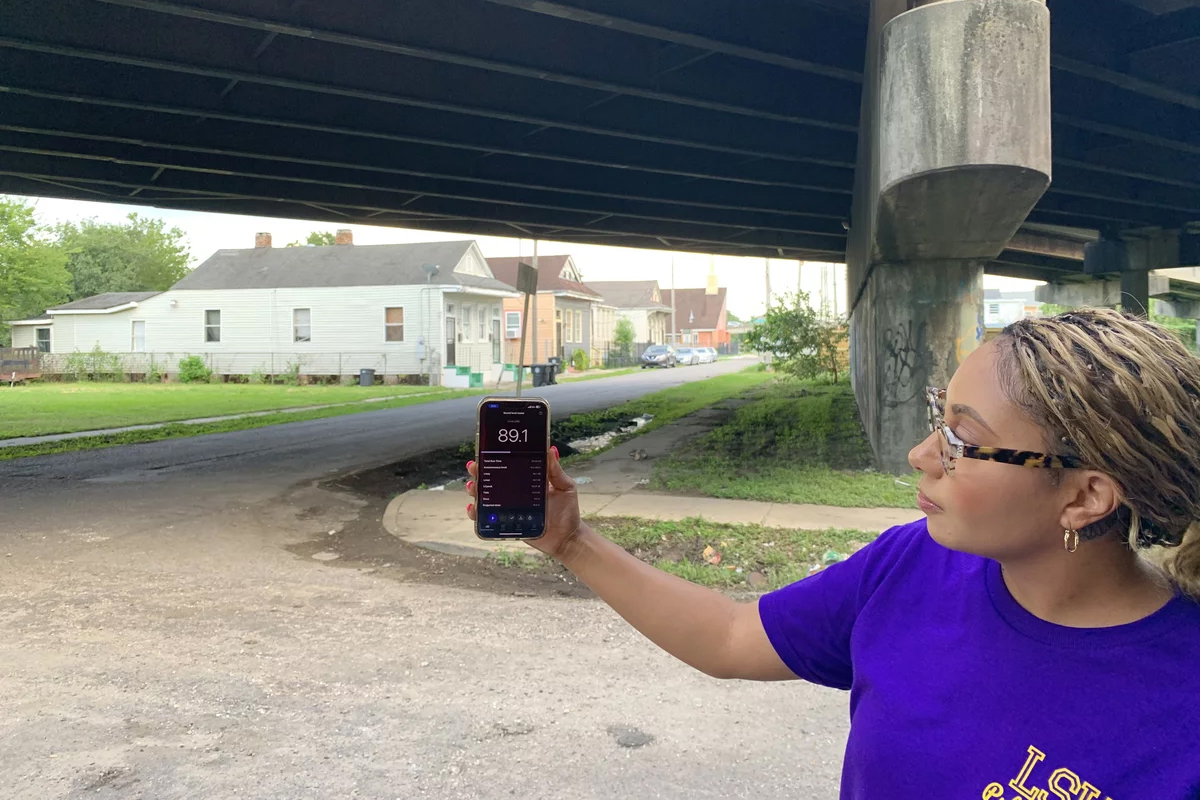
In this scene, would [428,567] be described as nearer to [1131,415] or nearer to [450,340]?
[1131,415]

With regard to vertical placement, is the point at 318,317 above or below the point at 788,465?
above

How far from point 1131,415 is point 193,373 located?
142ft

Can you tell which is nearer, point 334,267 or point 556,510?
point 556,510

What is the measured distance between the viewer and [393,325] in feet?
132

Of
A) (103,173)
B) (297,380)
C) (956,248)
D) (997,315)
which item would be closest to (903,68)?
(956,248)

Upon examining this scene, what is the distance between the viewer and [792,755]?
414 centimetres

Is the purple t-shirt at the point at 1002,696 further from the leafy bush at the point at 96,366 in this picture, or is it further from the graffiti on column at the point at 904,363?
the leafy bush at the point at 96,366

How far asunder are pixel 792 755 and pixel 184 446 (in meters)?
14.5

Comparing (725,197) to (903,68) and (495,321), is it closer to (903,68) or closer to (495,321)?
(903,68)

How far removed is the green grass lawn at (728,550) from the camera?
714 centimetres

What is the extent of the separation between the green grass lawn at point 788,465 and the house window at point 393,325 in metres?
22.5

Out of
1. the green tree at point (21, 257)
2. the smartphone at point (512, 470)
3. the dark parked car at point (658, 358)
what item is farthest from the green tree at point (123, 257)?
the smartphone at point (512, 470)

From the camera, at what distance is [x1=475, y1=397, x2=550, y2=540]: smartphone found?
2.01 meters

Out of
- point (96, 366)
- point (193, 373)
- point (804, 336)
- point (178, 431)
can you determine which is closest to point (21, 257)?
point (96, 366)
